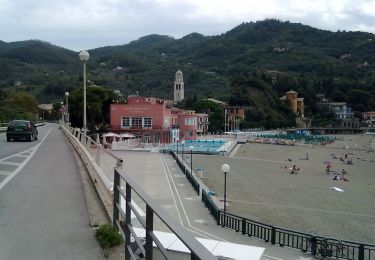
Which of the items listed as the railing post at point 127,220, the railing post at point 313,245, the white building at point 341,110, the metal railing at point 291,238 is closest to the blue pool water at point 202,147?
the metal railing at point 291,238

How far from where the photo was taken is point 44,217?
6.50 metres

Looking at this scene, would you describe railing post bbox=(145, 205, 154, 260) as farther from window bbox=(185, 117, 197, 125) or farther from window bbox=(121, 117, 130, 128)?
window bbox=(185, 117, 197, 125)

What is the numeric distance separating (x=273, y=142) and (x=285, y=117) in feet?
192

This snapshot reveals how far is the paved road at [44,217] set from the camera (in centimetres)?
494

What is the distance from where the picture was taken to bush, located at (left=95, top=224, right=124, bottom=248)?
4996 mm

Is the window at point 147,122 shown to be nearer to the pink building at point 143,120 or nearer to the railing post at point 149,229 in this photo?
the pink building at point 143,120

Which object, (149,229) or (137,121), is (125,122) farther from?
(149,229)

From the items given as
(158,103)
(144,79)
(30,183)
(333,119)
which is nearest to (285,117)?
(333,119)

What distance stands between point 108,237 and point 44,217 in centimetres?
182

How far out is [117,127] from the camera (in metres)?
60.5

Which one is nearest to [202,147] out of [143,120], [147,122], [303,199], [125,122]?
[147,122]

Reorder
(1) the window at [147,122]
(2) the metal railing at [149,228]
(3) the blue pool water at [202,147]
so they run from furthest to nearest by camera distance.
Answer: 1. (1) the window at [147,122]
2. (3) the blue pool water at [202,147]
3. (2) the metal railing at [149,228]

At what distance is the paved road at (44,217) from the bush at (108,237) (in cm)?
9

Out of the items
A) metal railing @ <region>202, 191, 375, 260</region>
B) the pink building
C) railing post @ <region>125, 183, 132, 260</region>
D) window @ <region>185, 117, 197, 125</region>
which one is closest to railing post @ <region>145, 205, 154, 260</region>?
railing post @ <region>125, 183, 132, 260</region>
